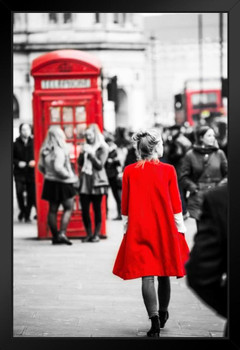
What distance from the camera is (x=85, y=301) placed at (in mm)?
6812

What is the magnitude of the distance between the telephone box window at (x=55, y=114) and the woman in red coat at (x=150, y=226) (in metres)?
5.27

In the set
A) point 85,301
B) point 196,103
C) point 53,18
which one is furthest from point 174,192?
point 53,18

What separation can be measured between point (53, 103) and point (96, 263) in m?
2.61

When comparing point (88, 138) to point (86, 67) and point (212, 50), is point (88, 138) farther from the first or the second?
point (212, 50)

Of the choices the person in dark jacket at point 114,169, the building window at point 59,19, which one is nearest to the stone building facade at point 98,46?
the building window at point 59,19

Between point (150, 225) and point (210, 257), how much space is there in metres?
2.77

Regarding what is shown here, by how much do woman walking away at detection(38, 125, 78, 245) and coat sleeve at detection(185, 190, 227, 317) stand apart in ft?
23.8

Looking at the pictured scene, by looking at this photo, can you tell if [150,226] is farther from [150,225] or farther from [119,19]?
[119,19]

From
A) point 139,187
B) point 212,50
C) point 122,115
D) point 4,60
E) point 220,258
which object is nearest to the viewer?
point 220,258

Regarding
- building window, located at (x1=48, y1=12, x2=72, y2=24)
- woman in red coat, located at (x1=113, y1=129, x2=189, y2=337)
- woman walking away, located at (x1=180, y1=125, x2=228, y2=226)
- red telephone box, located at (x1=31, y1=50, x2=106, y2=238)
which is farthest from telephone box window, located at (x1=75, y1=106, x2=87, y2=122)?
building window, located at (x1=48, y1=12, x2=72, y2=24)

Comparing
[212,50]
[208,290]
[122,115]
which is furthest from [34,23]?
[208,290]

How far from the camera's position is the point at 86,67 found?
1051cm

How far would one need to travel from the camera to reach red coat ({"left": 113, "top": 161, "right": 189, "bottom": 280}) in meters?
5.29

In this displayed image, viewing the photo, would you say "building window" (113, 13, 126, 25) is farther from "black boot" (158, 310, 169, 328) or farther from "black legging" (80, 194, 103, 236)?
"black boot" (158, 310, 169, 328)
